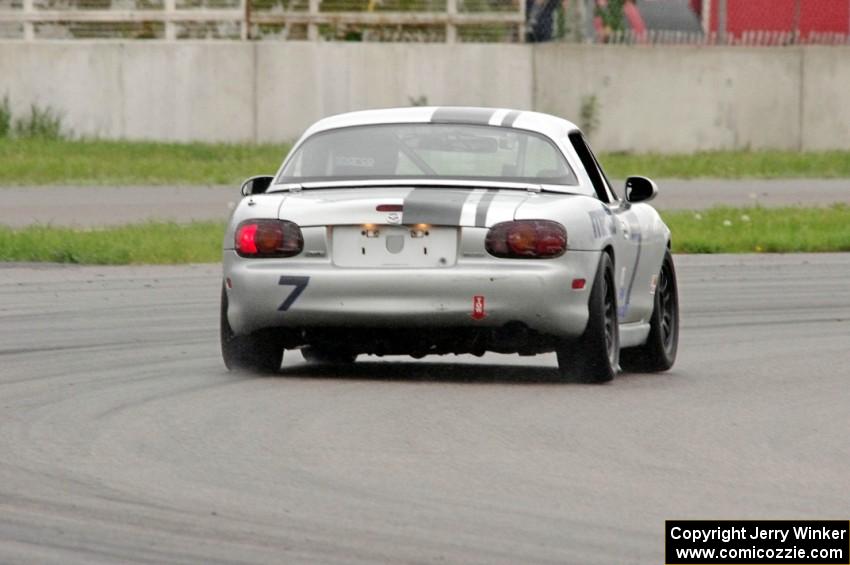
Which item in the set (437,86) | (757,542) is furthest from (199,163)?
(757,542)

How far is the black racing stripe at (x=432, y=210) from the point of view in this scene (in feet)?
32.4

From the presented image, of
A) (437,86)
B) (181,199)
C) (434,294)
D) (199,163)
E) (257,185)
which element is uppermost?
(257,185)

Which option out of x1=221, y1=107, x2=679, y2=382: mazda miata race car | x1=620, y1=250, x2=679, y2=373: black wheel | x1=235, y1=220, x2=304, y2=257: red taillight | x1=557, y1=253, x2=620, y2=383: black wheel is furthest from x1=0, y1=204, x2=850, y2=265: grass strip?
x1=557, y1=253, x2=620, y2=383: black wheel

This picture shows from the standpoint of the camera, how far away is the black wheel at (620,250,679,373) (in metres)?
11.6

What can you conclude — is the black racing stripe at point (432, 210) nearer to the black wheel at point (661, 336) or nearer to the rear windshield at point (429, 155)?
the rear windshield at point (429, 155)

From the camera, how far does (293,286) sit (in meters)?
10.0

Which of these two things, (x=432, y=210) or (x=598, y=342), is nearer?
(x=432, y=210)

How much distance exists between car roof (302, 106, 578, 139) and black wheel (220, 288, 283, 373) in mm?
1034

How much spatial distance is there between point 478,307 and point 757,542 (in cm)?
342

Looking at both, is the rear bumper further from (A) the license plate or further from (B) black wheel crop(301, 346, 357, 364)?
(B) black wheel crop(301, 346, 357, 364)

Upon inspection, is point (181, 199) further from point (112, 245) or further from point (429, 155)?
point (429, 155)

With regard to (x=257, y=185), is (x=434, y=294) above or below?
below

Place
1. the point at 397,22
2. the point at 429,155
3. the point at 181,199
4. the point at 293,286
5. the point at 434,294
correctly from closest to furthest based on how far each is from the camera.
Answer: the point at 434,294 → the point at 293,286 → the point at 429,155 → the point at 181,199 → the point at 397,22

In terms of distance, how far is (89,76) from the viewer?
3138 centimetres
